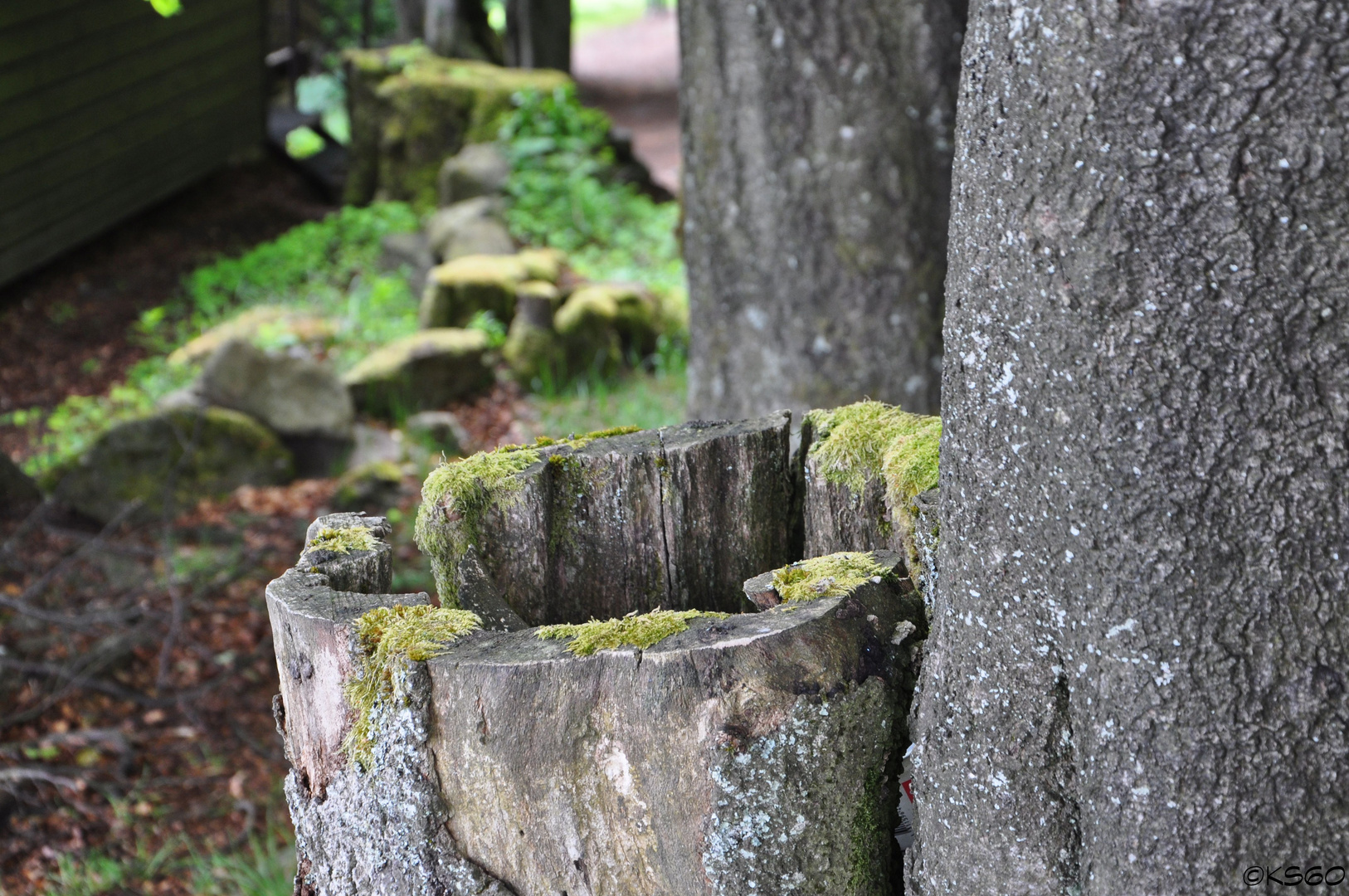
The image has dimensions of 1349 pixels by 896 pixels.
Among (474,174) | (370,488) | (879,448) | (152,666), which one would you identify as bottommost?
(152,666)

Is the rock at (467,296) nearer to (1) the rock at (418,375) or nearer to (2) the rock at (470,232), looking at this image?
(1) the rock at (418,375)

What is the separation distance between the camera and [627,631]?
4.84ft

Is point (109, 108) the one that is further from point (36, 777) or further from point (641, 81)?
point (641, 81)

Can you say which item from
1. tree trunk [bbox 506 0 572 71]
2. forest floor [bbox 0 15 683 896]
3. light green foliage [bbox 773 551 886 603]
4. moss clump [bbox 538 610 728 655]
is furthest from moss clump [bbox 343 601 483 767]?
tree trunk [bbox 506 0 572 71]

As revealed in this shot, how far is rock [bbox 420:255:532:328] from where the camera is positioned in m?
8.18

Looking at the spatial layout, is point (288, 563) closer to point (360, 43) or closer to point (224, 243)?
point (224, 243)

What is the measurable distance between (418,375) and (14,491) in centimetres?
246

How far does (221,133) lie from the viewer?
39.0ft

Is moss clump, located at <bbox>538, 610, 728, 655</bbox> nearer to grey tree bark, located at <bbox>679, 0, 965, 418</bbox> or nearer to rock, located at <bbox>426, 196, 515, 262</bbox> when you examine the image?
grey tree bark, located at <bbox>679, 0, 965, 418</bbox>

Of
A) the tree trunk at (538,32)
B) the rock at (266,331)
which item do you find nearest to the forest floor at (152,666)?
the rock at (266,331)

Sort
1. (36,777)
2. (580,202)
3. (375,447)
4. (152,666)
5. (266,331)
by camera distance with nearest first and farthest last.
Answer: (36,777) < (152,666) < (375,447) < (266,331) < (580,202)

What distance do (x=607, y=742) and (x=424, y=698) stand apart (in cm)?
26

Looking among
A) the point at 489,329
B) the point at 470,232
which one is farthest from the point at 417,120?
the point at 489,329

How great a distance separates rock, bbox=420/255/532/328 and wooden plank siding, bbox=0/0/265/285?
352cm
